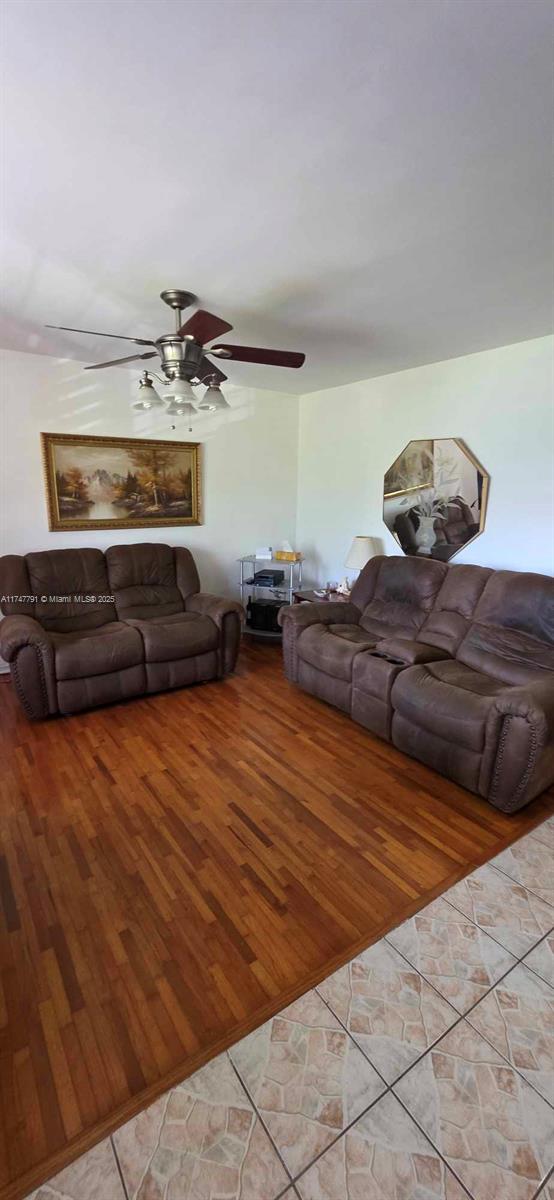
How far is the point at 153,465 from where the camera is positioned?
4547mm

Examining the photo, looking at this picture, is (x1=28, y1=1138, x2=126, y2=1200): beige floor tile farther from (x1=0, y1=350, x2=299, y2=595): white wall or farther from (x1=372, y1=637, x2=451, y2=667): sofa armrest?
(x1=0, y1=350, x2=299, y2=595): white wall

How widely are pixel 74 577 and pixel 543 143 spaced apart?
3691 millimetres

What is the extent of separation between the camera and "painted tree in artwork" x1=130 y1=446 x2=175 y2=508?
4.46 m

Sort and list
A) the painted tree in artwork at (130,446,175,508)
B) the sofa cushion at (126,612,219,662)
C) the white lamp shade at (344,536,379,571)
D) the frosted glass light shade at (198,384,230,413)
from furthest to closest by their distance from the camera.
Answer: the painted tree in artwork at (130,446,175,508), the white lamp shade at (344,536,379,571), the sofa cushion at (126,612,219,662), the frosted glass light shade at (198,384,230,413)

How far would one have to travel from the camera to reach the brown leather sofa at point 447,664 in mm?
2318

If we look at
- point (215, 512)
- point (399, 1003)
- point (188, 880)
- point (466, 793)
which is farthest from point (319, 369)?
point (399, 1003)

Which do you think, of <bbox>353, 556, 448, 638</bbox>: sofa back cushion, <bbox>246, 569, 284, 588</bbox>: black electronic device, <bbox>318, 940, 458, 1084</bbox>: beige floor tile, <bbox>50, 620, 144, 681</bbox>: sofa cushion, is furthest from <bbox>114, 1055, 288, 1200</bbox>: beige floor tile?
<bbox>246, 569, 284, 588</bbox>: black electronic device

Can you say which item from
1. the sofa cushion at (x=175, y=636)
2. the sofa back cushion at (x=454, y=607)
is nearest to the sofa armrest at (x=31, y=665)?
the sofa cushion at (x=175, y=636)

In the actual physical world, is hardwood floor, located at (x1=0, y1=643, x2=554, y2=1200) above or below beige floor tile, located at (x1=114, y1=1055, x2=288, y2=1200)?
above

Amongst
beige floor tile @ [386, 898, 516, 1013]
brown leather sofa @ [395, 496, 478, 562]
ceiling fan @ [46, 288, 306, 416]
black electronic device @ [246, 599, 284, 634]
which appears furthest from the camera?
black electronic device @ [246, 599, 284, 634]

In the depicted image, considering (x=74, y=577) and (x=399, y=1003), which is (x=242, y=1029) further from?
(x=74, y=577)

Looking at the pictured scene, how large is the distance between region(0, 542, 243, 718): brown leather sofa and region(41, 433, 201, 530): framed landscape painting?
352mm

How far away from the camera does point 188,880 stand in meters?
1.99

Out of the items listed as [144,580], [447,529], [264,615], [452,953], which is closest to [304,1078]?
[452,953]
